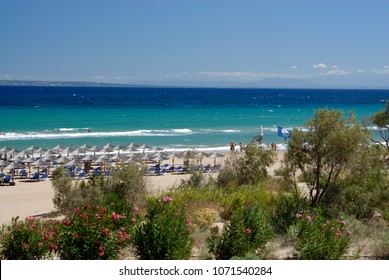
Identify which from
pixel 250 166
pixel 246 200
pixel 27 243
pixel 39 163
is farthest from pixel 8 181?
pixel 27 243

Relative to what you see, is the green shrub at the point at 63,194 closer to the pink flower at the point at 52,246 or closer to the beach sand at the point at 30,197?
the beach sand at the point at 30,197

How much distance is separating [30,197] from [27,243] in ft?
44.3

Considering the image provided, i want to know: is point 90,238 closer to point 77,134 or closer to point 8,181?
point 8,181

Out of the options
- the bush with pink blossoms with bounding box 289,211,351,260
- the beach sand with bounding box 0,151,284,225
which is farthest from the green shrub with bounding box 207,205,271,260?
the beach sand with bounding box 0,151,284,225

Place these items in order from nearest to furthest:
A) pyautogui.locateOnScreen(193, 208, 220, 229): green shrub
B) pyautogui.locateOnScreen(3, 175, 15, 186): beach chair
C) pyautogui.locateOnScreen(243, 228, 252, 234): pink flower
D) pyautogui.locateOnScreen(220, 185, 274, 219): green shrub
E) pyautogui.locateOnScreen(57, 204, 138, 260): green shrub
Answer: pyautogui.locateOnScreen(57, 204, 138, 260): green shrub
pyautogui.locateOnScreen(243, 228, 252, 234): pink flower
pyautogui.locateOnScreen(193, 208, 220, 229): green shrub
pyautogui.locateOnScreen(220, 185, 274, 219): green shrub
pyautogui.locateOnScreen(3, 175, 15, 186): beach chair

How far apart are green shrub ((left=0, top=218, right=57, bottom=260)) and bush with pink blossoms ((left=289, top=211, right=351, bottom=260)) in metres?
3.11

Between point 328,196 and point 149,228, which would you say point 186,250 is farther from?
point 328,196

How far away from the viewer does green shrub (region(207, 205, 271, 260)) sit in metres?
5.91

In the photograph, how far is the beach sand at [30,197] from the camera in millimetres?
14445

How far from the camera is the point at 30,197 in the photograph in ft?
60.4

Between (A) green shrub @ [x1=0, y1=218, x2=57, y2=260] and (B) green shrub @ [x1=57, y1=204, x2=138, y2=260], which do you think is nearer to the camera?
(B) green shrub @ [x1=57, y1=204, x2=138, y2=260]

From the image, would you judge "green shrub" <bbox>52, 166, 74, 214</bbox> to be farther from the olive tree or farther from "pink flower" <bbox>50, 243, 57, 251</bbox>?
"pink flower" <bbox>50, 243, 57, 251</bbox>
